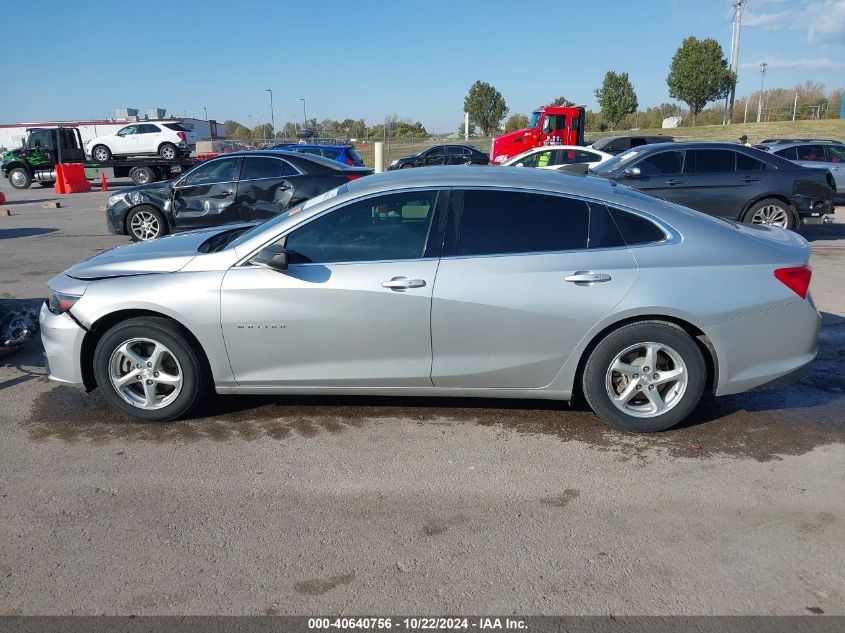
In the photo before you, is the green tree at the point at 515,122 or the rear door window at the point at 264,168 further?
the green tree at the point at 515,122

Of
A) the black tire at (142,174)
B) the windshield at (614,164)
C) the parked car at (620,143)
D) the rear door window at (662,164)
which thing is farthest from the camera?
the black tire at (142,174)

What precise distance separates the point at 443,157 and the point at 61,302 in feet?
83.4

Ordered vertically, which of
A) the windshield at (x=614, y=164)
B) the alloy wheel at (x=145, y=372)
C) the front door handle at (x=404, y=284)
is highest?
the windshield at (x=614, y=164)

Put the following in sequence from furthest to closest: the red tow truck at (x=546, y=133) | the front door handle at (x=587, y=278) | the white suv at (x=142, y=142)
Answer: the white suv at (x=142, y=142) → the red tow truck at (x=546, y=133) → the front door handle at (x=587, y=278)

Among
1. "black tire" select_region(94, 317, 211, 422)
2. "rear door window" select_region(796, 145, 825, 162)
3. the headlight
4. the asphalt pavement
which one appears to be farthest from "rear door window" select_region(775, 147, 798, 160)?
the headlight

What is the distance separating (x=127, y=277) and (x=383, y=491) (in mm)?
2218

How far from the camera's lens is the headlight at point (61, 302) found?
14.7 feet

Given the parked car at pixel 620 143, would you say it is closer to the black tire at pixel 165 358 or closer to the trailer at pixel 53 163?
the trailer at pixel 53 163

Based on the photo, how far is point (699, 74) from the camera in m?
62.3

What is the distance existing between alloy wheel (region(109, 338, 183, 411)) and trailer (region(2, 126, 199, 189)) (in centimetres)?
2438

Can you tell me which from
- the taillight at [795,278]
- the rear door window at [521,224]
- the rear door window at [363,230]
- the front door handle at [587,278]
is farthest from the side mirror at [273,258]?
the taillight at [795,278]

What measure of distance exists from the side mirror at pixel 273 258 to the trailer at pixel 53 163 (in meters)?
24.7

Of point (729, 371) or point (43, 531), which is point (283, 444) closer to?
point (43, 531)

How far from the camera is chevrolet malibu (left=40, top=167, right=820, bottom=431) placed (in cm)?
417
